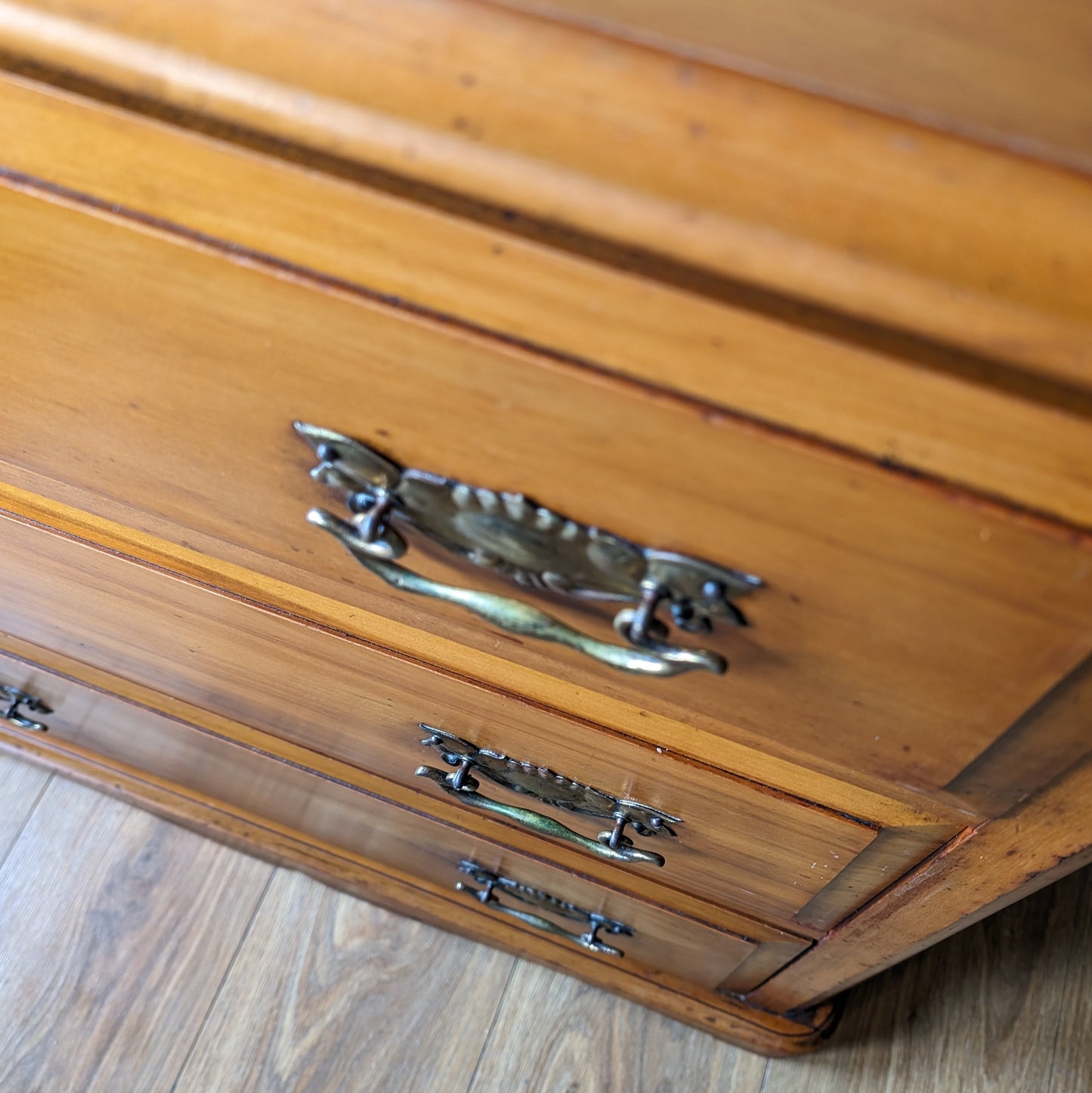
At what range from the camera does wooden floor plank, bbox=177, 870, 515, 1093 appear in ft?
2.61

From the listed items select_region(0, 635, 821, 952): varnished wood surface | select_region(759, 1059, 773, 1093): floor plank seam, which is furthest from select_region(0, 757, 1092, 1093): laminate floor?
select_region(0, 635, 821, 952): varnished wood surface

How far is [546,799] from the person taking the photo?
515mm

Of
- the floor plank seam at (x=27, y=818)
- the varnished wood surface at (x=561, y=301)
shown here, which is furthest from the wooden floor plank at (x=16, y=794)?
the varnished wood surface at (x=561, y=301)

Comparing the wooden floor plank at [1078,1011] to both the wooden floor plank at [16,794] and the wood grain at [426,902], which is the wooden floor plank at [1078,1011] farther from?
the wooden floor plank at [16,794]

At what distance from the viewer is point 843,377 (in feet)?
0.72

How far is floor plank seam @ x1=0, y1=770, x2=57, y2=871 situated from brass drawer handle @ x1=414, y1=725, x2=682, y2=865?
503mm

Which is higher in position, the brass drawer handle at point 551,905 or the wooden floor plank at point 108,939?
the brass drawer handle at point 551,905

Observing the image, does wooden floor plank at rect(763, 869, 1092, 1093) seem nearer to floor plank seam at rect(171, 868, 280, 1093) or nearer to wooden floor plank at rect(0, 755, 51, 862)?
floor plank seam at rect(171, 868, 280, 1093)

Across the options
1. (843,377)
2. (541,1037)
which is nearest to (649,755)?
(843,377)

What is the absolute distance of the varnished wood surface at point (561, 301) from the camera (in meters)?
0.22

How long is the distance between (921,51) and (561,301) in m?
0.09

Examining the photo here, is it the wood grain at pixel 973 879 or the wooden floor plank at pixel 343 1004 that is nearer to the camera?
the wood grain at pixel 973 879

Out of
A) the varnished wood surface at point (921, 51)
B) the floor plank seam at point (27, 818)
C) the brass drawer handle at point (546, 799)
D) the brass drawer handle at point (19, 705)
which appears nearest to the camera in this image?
the varnished wood surface at point (921, 51)

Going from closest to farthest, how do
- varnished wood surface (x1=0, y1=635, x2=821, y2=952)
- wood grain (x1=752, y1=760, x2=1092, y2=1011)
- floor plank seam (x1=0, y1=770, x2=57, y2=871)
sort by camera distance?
1. wood grain (x1=752, y1=760, x2=1092, y2=1011)
2. varnished wood surface (x1=0, y1=635, x2=821, y2=952)
3. floor plank seam (x1=0, y1=770, x2=57, y2=871)
